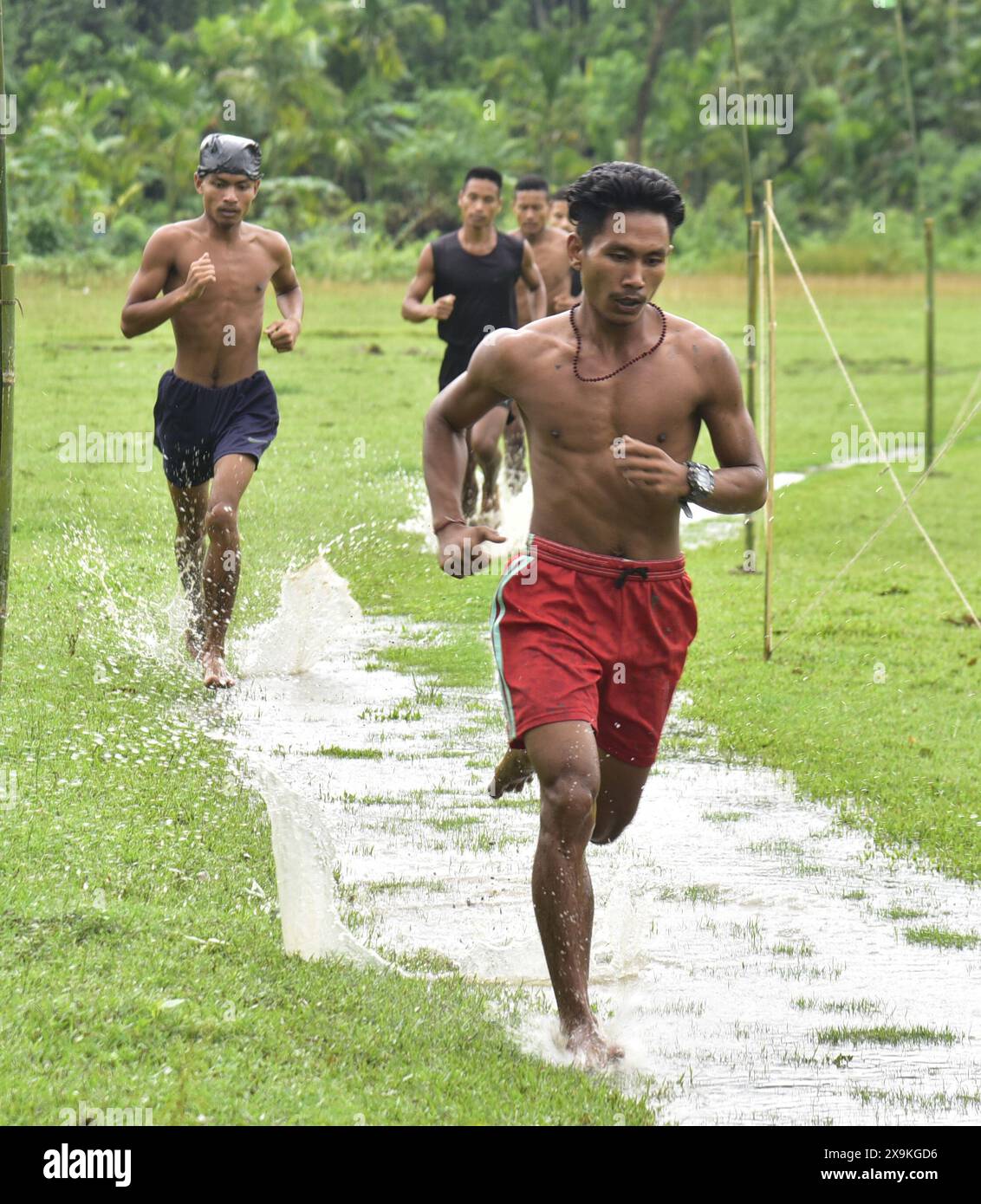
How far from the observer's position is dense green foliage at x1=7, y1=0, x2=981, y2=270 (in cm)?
3269

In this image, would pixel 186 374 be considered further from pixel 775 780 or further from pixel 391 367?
pixel 391 367

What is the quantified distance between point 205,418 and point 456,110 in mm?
32317

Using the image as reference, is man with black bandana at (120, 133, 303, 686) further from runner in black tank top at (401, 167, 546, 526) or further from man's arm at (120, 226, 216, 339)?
runner in black tank top at (401, 167, 546, 526)

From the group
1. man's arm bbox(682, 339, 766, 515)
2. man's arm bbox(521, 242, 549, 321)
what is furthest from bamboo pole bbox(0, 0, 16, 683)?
man's arm bbox(521, 242, 549, 321)

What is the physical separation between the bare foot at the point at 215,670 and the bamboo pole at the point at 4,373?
2466mm

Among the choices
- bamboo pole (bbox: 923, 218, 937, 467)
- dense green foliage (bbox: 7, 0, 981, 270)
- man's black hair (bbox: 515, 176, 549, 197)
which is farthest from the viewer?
dense green foliage (bbox: 7, 0, 981, 270)

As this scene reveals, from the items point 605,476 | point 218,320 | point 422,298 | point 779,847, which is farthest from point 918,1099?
point 422,298

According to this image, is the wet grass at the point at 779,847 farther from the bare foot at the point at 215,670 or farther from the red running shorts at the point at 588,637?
the bare foot at the point at 215,670

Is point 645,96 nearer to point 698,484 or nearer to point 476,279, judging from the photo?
point 476,279

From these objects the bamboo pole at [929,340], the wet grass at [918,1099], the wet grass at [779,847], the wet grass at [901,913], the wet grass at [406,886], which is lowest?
the wet grass at [779,847]

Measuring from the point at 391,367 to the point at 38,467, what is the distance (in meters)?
8.42

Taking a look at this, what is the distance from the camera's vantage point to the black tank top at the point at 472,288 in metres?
11.6

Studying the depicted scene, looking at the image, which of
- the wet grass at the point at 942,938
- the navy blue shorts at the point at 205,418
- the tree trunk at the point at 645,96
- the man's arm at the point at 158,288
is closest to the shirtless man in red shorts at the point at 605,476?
the wet grass at the point at 942,938

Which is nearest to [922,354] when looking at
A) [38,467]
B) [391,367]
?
[391,367]
